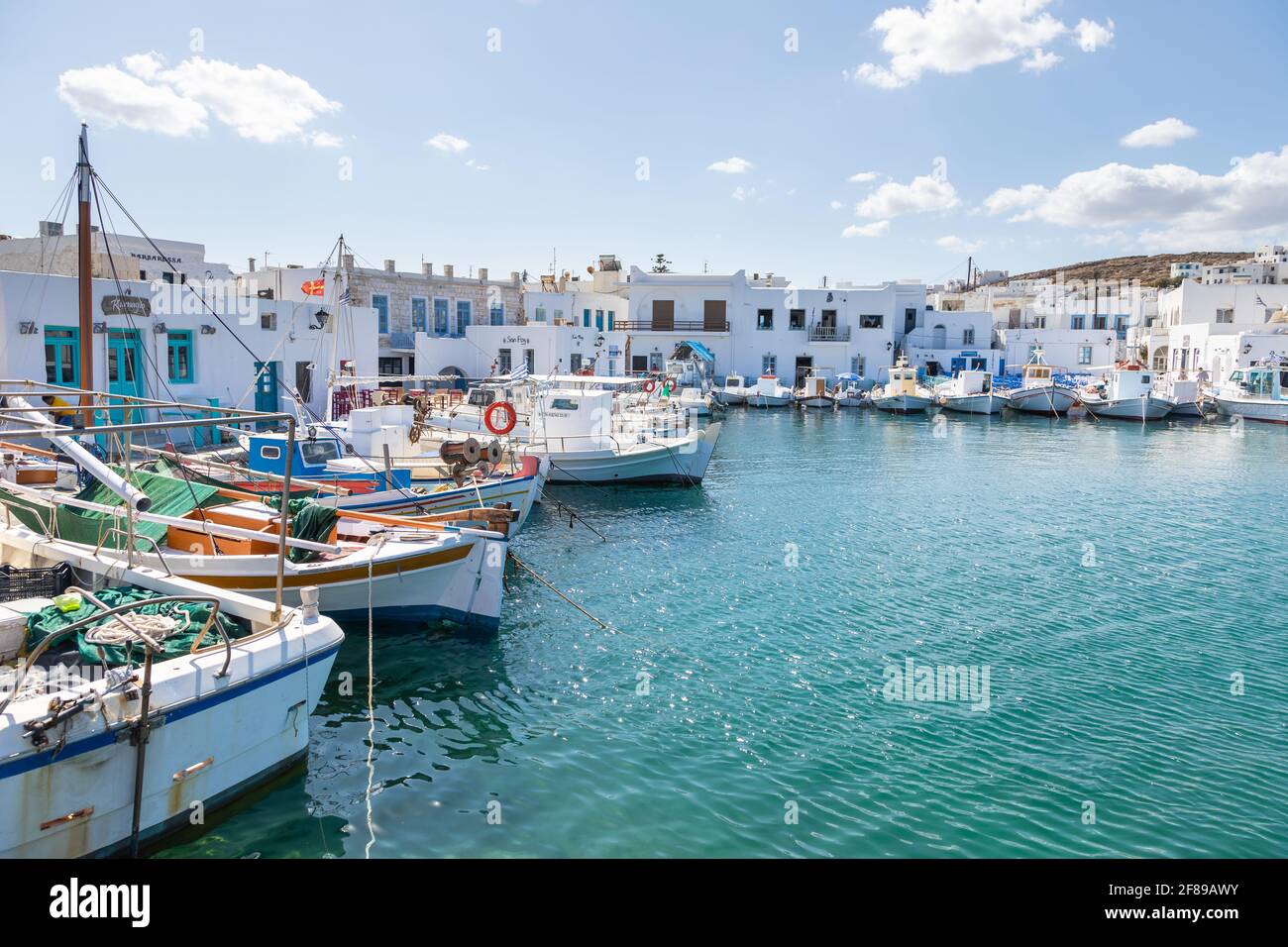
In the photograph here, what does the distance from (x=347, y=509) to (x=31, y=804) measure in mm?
9576

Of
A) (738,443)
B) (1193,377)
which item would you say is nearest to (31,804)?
(738,443)

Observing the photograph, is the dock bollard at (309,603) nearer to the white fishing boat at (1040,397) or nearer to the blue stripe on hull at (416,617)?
the blue stripe on hull at (416,617)

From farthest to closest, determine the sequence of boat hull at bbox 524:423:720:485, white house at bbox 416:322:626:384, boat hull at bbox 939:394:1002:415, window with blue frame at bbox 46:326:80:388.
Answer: boat hull at bbox 939:394:1002:415
white house at bbox 416:322:626:384
boat hull at bbox 524:423:720:485
window with blue frame at bbox 46:326:80:388

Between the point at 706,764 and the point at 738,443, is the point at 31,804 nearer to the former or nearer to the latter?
the point at 706,764

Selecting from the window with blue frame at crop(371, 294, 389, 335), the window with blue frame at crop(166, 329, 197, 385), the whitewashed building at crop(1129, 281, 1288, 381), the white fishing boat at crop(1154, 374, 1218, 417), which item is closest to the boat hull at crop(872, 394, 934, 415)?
the white fishing boat at crop(1154, 374, 1218, 417)

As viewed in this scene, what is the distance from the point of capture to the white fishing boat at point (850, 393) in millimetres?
60781

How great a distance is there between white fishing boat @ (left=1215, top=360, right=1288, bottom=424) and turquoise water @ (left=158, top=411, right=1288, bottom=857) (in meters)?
36.1

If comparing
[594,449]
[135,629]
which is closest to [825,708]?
[135,629]

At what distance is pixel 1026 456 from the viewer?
122 feet

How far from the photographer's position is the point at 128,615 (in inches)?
339

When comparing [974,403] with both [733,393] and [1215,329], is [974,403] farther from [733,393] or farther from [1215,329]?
[1215,329]

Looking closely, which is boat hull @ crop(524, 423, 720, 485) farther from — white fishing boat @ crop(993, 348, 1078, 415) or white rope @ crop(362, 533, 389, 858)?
white fishing boat @ crop(993, 348, 1078, 415)

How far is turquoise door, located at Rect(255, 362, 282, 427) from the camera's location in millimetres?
29438

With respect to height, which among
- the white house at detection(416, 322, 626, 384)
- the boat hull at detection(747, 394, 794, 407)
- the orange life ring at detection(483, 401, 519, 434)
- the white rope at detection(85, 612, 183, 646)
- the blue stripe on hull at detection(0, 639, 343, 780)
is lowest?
the blue stripe on hull at detection(0, 639, 343, 780)
